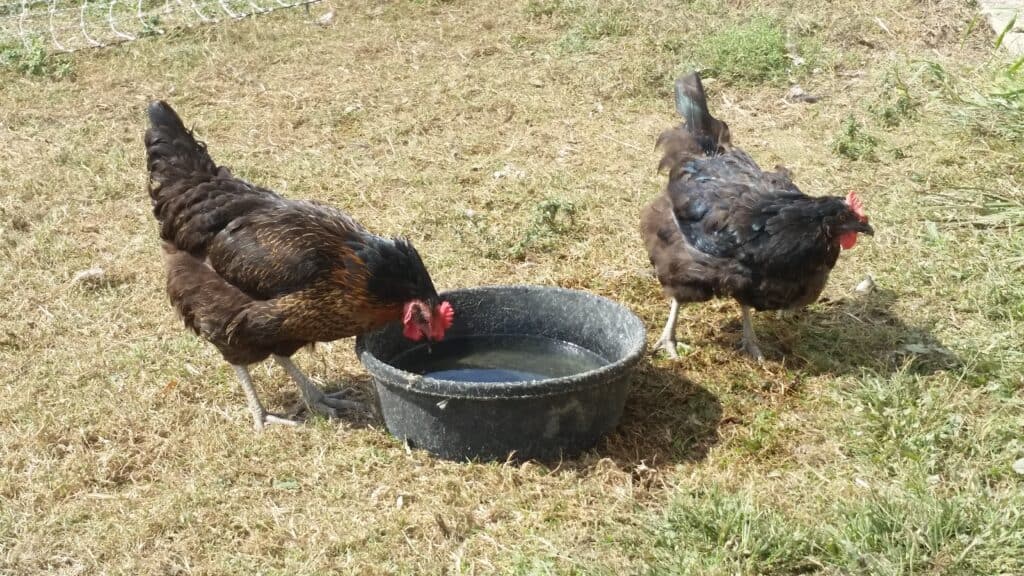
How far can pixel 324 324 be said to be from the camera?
4.59m

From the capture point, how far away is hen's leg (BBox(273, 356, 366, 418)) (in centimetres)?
502

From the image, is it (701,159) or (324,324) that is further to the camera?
(701,159)

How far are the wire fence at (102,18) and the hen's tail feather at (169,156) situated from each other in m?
5.97

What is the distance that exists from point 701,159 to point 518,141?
2.79m

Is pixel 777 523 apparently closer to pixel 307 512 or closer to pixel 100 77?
pixel 307 512

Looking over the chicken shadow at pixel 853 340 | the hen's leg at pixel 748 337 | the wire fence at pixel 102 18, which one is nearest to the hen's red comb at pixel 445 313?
the hen's leg at pixel 748 337

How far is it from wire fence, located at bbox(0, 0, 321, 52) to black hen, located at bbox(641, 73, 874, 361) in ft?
22.2

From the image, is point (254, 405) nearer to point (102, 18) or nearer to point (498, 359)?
point (498, 359)

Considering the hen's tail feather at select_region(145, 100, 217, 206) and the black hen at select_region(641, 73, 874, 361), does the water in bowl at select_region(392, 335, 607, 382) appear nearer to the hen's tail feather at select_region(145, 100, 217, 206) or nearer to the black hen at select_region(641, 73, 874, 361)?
the black hen at select_region(641, 73, 874, 361)

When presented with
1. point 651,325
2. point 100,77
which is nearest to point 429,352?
point 651,325

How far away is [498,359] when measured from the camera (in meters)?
5.12

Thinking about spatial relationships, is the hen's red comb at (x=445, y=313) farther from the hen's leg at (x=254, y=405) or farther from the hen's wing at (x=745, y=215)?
the hen's wing at (x=745, y=215)

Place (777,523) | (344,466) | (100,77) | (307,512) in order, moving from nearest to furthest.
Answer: (777,523)
(307,512)
(344,466)
(100,77)

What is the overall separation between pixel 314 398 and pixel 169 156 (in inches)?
56.9
